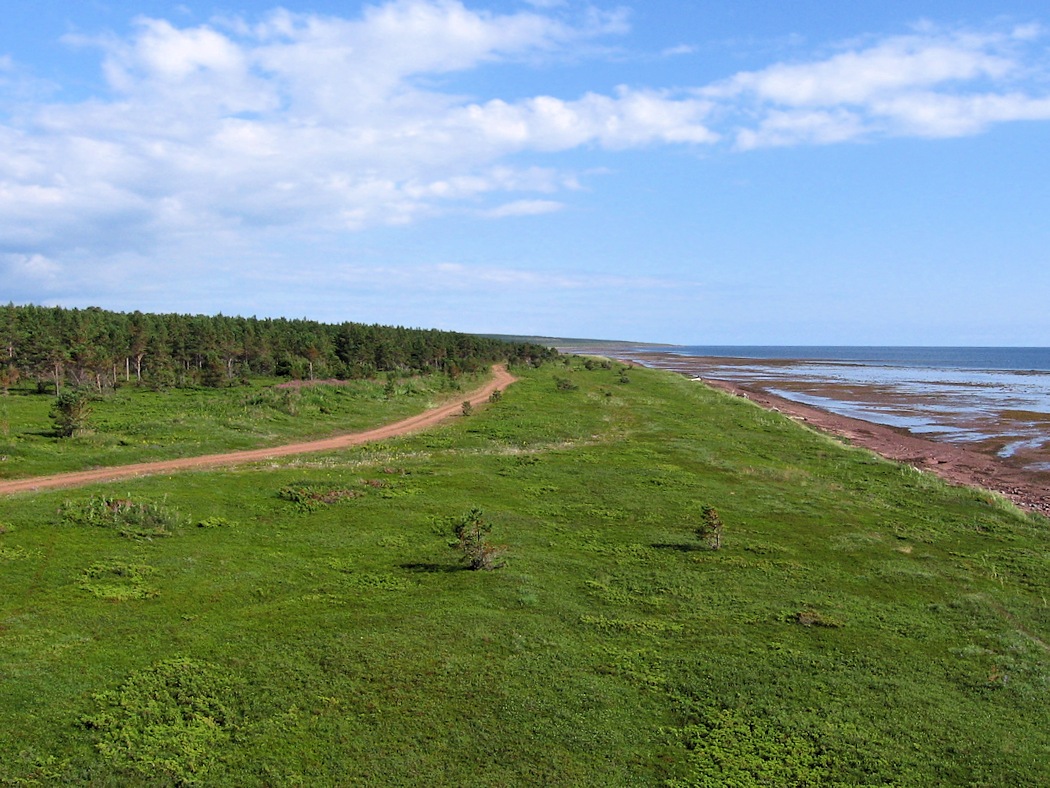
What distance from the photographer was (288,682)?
1302 cm

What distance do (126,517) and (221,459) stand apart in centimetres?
1164

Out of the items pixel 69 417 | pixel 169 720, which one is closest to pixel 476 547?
pixel 169 720

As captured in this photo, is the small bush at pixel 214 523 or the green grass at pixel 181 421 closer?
the small bush at pixel 214 523

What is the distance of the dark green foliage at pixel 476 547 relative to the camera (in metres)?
20.0

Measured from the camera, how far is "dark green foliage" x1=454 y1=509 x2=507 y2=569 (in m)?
20.0

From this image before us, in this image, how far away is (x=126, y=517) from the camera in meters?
21.5

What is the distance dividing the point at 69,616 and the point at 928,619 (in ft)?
70.0

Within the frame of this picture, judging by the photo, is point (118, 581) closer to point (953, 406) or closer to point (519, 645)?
point (519, 645)

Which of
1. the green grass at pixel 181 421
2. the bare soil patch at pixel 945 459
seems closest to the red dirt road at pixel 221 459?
the green grass at pixel 181 421

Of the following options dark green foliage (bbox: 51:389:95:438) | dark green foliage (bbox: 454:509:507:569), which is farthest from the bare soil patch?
dark green foliage (bbox: 51:389:95:438)

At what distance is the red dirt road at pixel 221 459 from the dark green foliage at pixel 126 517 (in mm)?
4615

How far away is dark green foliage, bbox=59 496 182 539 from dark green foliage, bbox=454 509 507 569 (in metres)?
9.30

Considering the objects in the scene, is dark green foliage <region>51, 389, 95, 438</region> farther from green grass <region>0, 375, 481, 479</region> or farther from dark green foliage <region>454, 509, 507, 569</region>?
dark green foliage <region>454, 509, 507, 569</region>

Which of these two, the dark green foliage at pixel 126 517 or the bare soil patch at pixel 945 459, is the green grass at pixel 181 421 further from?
the bare soil patch at pixel 945 459
